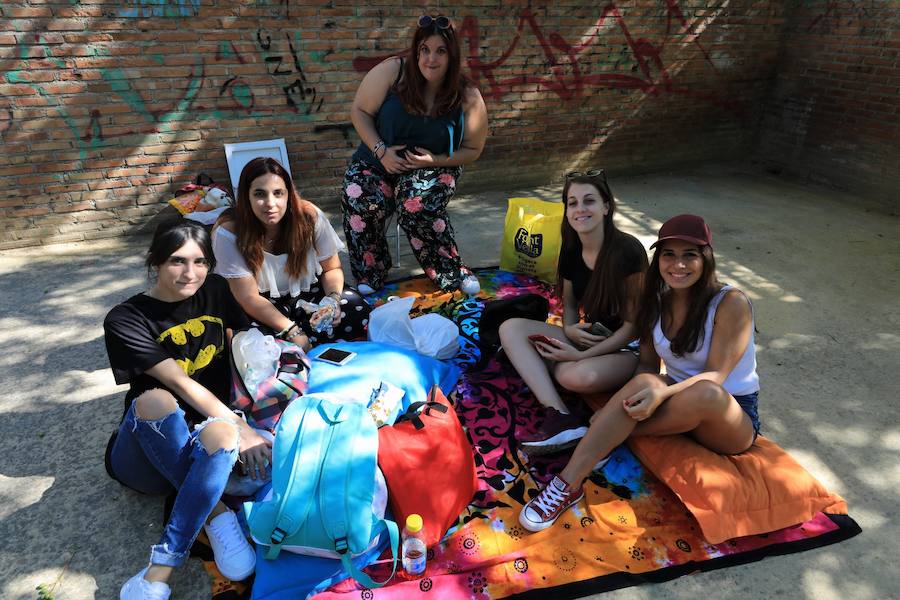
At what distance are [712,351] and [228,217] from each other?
2526 millimetres

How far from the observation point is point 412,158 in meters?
3.93

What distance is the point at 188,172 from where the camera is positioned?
16.6ft

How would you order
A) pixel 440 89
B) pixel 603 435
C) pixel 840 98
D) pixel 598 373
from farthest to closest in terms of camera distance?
pixel 840 98
pixel 440 89
pixel 598 373
pixel 603 435

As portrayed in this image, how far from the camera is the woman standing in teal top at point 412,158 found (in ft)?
12.7

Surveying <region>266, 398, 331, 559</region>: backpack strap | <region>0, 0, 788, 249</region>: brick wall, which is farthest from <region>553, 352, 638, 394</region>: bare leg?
<region>0, 0, 788, 249</region>: brick wall

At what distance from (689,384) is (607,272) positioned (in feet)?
2.43

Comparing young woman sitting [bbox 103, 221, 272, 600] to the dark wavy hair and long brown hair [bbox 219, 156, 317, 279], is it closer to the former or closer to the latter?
the dark wavy hair

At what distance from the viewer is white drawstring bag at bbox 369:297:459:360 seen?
3316 mm

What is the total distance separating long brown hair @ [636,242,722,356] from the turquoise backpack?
1.34 meters

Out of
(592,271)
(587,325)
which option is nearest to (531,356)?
(587,325)

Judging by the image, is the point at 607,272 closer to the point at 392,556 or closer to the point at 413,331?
the point at 413,331

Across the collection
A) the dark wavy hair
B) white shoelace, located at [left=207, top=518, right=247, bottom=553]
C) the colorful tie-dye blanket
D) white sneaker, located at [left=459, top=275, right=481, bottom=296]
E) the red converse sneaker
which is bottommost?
the colorful tie-dye blanket

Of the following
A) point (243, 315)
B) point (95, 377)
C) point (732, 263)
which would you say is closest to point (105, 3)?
point (95, 377)

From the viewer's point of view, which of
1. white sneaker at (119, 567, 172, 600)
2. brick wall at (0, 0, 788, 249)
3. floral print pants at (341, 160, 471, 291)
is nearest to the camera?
white sneaker at (119, 567, 172, 600)
